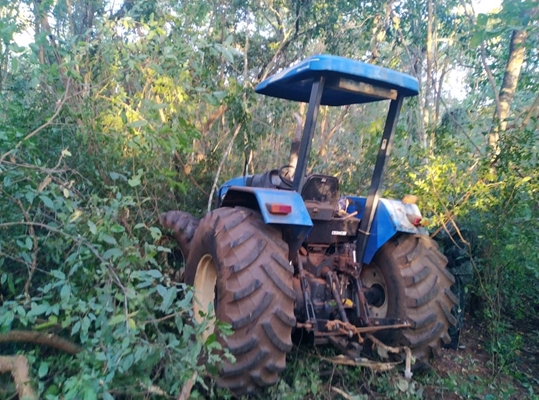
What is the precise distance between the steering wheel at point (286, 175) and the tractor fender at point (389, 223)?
30.9 inches

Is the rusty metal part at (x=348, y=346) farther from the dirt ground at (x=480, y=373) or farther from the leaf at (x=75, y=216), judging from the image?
the leaf at (x=75, y=216)

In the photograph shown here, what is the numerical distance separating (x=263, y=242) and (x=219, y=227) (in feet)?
1.16

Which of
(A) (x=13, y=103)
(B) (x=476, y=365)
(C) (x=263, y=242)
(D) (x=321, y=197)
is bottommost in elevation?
(B) (x=476, y=365)

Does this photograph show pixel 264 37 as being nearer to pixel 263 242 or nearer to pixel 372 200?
pixel 372 200

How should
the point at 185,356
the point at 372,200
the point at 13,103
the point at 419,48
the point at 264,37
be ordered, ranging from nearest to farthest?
the point at 185,356
the point at 372,200
the point at 13,103
the point at 264,37
the point at 419,48

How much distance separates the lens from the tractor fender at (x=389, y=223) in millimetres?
3629

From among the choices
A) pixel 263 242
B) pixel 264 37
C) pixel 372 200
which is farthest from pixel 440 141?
pixel 264 37

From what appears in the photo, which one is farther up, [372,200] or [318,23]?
[318,23]

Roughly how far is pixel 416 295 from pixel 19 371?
2.58 metres

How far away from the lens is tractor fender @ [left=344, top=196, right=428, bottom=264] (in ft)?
11.9

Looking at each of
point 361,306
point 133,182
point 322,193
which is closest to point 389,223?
point 322,193

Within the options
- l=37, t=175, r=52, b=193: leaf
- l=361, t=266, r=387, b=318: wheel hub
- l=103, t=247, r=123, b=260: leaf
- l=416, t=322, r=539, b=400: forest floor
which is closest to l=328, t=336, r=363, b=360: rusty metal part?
l=361, t=266, r=387, b=318: wheel hub

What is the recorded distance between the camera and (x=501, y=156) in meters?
4.30

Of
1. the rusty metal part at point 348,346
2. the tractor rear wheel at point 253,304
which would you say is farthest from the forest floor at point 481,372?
the tractor rear wheel at point 253,304
